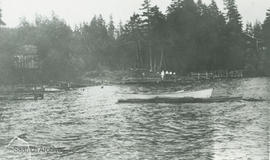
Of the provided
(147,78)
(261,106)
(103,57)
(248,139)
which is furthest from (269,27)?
(248,139)

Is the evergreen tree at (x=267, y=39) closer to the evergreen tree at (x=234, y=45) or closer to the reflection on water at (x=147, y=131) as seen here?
the evergreen tree at (x=234, y=45)

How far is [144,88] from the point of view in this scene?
86.3 metres

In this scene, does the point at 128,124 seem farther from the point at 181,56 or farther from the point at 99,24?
the point at 99,24

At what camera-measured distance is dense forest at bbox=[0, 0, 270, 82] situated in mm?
112062

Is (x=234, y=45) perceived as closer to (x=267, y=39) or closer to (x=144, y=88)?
(x=267, y=39)

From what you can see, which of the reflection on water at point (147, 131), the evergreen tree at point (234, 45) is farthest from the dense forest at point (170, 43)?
the reflection on water at point (147, 131)

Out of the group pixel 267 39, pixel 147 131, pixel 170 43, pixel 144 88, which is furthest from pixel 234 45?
pixel 147 131

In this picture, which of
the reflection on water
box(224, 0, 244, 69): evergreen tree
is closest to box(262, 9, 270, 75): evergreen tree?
box(224, 0, 244, 69): evergreen tree

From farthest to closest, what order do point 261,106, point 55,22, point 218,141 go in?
point 55,22
point 261,106
point 218,141

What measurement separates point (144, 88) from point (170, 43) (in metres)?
26.5

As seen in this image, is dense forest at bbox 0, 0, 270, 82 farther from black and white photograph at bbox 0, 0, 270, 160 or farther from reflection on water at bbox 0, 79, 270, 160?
reflection on water at bbox 0, 79, 270, 160

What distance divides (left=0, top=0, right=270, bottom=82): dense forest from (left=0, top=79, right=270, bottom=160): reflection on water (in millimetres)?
59686

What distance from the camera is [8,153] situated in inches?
1065

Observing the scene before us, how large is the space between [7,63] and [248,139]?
81.8 meters
